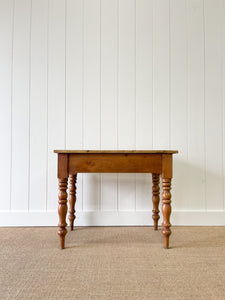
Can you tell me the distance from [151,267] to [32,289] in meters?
0.53

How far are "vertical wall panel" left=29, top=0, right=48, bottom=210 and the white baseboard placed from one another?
0.09m

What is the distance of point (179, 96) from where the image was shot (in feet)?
6.07

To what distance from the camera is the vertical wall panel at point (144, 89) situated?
1.81 meters

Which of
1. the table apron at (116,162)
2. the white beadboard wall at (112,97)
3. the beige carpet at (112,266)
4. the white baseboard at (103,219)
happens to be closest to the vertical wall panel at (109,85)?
the white beadboard wall at (112,97)

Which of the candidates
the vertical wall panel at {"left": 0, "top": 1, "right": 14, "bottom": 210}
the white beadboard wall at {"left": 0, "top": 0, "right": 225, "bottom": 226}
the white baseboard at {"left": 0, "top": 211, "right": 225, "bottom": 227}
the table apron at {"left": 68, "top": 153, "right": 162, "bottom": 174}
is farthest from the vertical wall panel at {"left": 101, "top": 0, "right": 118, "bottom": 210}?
the vertical wall panel at {"left": 0, "top": 1, "right": 14, "bottom": 210}

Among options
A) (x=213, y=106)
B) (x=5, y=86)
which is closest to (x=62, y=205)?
(x=5, y=86)

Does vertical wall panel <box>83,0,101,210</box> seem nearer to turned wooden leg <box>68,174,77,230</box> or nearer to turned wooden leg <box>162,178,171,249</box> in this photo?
turned wooden leg <box>68,174,77,230</box>

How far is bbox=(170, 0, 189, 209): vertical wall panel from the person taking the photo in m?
1.83

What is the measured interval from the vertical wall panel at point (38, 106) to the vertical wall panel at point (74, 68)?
0.62 ft

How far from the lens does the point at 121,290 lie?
862 millimetres

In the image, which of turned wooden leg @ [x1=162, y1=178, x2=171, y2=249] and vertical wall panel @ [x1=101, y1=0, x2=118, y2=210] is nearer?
turned wooden leg @ [x1=162, y1=178, x2=171, y2=249]

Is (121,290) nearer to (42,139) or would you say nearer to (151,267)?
(151,267)

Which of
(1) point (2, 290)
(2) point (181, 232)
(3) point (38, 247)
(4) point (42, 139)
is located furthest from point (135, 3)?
(1) point (2, 290)

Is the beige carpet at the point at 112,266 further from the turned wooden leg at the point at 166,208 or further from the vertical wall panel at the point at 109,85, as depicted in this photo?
the vertical wall panel at the point at 109,85
